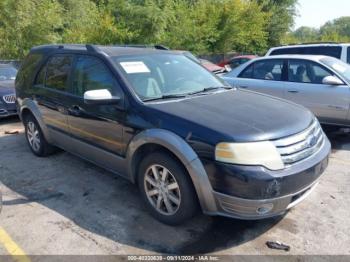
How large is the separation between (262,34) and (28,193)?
81.7 feet

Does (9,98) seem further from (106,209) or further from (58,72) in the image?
(106,209)

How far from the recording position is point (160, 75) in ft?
12.4

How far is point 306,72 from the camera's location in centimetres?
611

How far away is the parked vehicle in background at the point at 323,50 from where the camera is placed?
7.87 meters

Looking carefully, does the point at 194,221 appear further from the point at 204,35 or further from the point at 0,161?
the point at 204,35

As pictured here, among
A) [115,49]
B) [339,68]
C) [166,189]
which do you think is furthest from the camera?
[339,68]

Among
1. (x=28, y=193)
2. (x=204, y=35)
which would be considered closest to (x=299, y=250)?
(x=28, y=193)

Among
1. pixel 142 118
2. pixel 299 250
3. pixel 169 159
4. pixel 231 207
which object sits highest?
pixel 142 118

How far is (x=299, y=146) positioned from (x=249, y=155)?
0.54 metres

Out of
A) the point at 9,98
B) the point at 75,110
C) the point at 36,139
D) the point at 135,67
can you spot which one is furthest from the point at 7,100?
the point at 135,67

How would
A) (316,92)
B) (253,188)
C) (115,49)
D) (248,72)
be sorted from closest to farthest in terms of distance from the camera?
(253,188) → (115,49) → (316,92) → (248,72)

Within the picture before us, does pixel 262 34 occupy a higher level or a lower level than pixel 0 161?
higher

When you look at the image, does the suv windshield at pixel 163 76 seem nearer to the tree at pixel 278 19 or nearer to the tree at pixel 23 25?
the tree at pixel 23 25

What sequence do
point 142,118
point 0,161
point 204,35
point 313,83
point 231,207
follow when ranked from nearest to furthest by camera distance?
point 231,207 → point 142,118 → point 0,161 → point 313,83 → point 204,35
